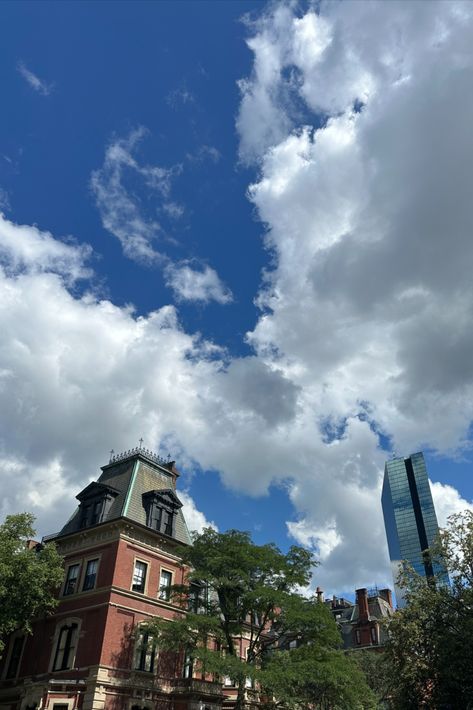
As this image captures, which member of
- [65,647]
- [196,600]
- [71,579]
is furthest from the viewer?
[71,579]

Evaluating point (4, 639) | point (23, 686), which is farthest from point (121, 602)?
point (4, 639)

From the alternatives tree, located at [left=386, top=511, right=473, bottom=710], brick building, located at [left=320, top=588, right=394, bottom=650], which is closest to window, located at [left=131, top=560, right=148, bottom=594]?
tree, located at [left=386, top=511, right=473, bottom=710]

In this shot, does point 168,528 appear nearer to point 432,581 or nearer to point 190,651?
point 190,651

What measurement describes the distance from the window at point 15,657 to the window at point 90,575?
696cm

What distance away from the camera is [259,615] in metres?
32.5

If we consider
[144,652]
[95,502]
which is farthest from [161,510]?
[144,652]

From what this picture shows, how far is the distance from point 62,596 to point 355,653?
29.8 meters

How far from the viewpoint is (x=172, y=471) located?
45.1m

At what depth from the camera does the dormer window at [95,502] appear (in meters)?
38.5

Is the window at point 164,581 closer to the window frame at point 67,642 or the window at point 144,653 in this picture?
the window at point 144,653

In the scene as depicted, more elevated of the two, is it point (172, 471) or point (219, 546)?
point (172, 471)

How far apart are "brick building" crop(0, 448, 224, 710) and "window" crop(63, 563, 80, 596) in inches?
2.4

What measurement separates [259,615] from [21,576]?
1376 cm

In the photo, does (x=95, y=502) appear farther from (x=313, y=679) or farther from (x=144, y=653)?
(x=313, y=679)
